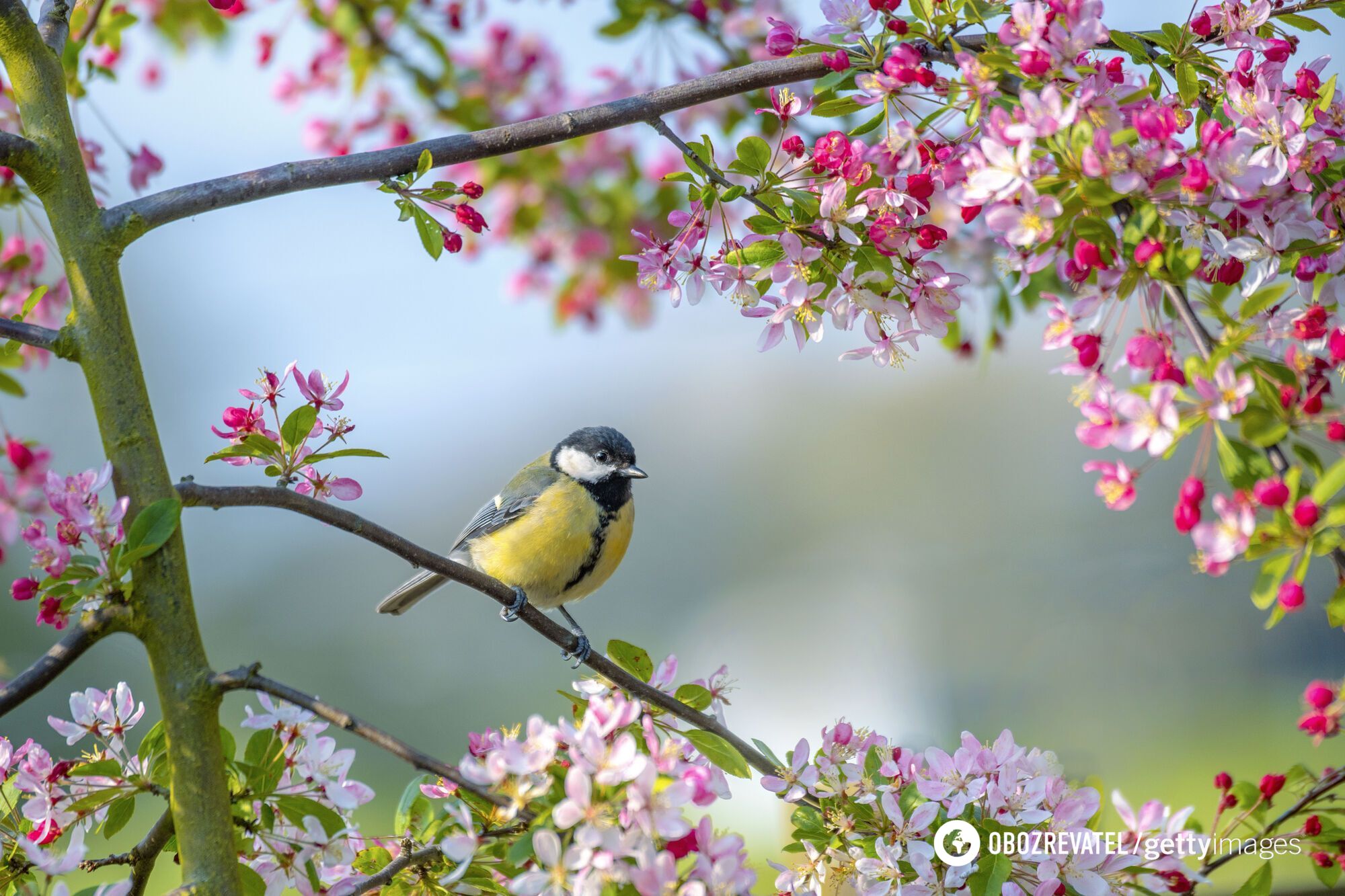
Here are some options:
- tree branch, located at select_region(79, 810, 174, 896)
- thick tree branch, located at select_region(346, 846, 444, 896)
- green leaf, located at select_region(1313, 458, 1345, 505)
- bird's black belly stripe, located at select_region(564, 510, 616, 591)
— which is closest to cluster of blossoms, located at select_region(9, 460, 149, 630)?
tree branch, located at select_region(79, 810, 174, 896)

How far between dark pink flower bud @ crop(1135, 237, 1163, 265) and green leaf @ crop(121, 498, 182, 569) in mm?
880

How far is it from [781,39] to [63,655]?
3.36ft

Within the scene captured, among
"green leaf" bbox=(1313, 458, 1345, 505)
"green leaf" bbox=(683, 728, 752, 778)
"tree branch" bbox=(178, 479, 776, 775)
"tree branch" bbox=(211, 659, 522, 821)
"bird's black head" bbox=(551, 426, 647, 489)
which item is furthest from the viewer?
"bird's black head" bbox=(551, 426, 647, 489)

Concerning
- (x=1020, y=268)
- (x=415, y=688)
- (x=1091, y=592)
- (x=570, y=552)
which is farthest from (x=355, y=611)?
(x=1020, y=268)

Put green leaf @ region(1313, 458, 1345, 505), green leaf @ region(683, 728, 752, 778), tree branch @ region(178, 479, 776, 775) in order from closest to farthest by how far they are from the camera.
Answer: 1. green leaf @ region(1313, 458, 1345, 505)
2. tree branch @ region(178, 479, 776, 775)
3. green leaf @ region(683, 728, 752, 778)

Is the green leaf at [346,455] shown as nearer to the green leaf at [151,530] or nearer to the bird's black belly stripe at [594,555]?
the green leaf at [151,530]

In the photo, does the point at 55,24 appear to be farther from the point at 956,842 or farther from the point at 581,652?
the point at 956,842

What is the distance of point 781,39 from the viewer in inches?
51.4

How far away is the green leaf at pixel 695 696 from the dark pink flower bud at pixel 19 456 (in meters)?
1.05

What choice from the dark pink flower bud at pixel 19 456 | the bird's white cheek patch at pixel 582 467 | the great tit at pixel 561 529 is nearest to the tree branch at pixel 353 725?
the dark pink flower bud at pixel 19 456

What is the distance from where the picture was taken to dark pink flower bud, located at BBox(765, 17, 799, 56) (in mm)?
1305

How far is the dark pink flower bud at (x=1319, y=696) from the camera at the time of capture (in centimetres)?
96

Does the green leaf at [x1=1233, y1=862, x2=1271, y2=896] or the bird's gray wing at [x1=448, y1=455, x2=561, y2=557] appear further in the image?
the bird's gray wing at [x1=448, y1=455, x2=561, y2=557]

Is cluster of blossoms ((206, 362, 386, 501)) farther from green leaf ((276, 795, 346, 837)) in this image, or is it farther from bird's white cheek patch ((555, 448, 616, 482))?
bird's white cheek patch ((555, 448, 616, 482))
